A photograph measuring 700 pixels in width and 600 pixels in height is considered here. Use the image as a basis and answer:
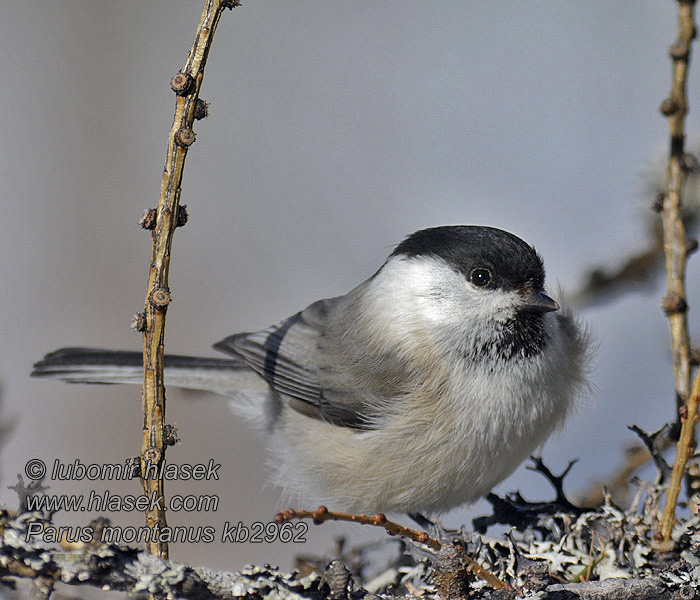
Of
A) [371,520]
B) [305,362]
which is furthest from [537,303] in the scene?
[371,520]

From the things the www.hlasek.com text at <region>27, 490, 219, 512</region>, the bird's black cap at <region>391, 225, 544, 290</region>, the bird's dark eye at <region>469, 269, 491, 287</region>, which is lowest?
the www.hlasek.com text at <region>27, 490, 219, 512</region>

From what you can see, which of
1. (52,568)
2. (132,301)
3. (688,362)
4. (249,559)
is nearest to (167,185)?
(52,568)

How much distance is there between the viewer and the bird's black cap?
124cm

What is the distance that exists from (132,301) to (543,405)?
1.21m

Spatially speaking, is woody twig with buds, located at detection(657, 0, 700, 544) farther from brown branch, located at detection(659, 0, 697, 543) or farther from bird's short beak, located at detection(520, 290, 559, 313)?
bird's short beak, located at detection(520, 290, 559, 313)

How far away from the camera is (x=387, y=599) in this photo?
0.70 metres

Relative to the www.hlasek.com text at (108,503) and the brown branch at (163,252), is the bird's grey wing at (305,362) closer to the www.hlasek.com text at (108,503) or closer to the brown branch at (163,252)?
the www.hlasek.com text at (108,503)

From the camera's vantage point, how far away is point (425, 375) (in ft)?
4.17

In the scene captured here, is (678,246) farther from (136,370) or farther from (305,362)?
(136,370)

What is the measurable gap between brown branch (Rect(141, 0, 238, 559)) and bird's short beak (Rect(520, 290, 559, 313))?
2.41ft

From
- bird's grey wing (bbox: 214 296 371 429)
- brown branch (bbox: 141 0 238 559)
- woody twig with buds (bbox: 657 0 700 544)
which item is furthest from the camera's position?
bird's grey wing (bbox: 214 296 371 429)

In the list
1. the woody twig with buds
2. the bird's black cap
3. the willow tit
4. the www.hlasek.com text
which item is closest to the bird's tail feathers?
the willow tit

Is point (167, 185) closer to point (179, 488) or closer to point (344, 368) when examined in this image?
point (344, 368)

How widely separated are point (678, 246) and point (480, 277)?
1.44 ft
